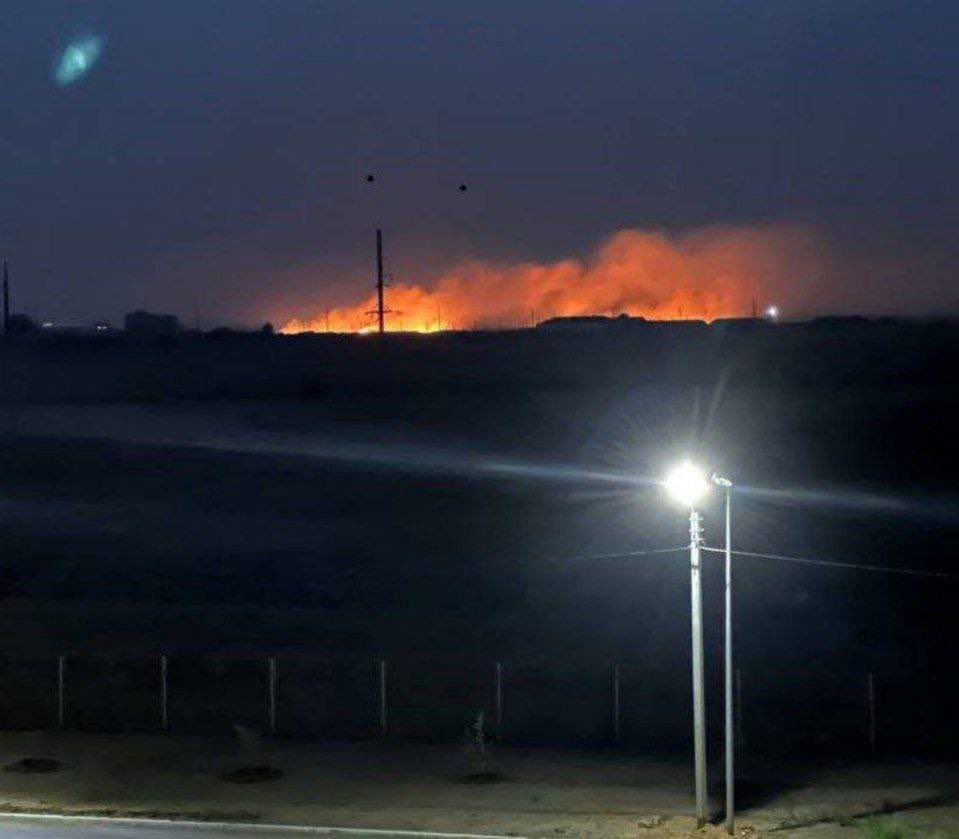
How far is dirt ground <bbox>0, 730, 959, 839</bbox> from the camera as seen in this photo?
24.8m

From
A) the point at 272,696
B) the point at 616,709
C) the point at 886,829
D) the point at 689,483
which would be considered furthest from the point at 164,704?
the point at 886,829

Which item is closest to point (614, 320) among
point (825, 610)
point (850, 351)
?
point (850, 351)

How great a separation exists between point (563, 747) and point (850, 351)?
57381 mm

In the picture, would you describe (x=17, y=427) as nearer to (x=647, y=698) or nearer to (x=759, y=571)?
(x=759, y=571)

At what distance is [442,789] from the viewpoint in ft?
90.8

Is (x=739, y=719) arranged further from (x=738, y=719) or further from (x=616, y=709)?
(x=616, y=709)

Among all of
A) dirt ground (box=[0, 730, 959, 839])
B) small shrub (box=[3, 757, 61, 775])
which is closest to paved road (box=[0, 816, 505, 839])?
dirt ground (box=[0, 730, 959, 839])

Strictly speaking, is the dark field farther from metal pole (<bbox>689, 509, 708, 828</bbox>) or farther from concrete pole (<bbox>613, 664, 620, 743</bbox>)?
metal pole (<bbox>689, 509, 708, 828</bbox>)

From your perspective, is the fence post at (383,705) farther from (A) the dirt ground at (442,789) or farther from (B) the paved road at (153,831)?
A: (B) the paved road at (153,831)

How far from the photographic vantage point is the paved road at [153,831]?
22.8 meters

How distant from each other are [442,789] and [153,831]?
5.85 meters

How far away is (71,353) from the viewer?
87750 mm

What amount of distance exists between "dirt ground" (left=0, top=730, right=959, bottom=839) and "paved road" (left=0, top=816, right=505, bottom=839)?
776 millimetres

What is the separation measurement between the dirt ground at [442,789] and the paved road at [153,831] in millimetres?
776
